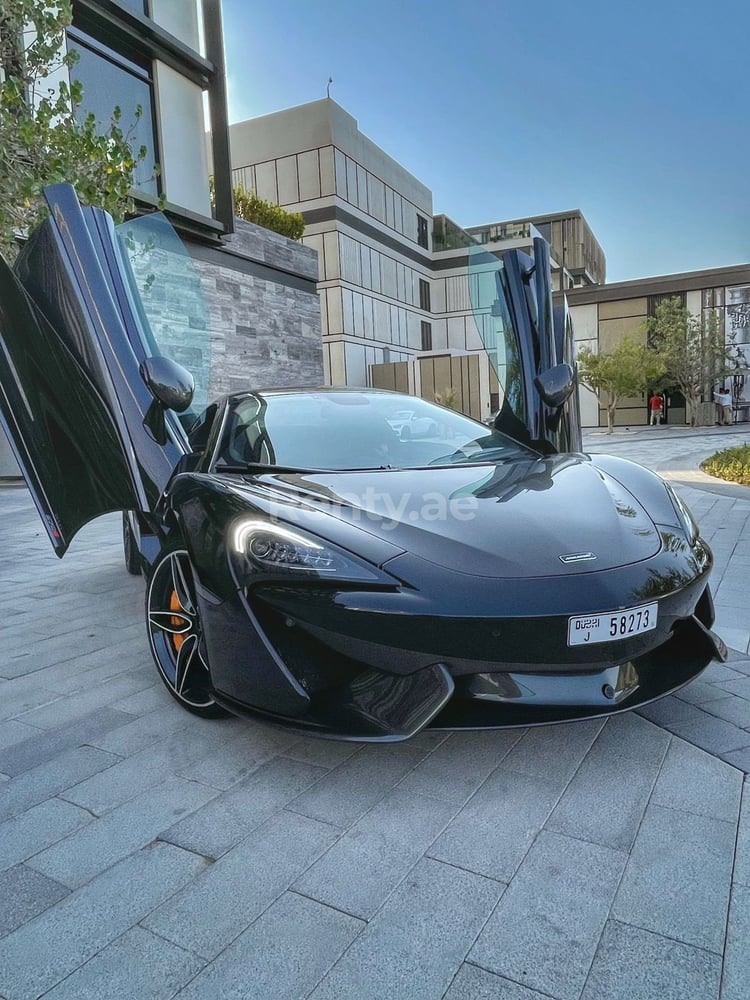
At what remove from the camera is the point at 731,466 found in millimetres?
9117

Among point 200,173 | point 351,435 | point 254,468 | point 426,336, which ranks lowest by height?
point 254,468

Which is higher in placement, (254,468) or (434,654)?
(254,468)

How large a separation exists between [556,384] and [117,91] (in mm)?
11309

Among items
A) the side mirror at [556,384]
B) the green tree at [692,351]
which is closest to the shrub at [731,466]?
the side mirror at [556,384]

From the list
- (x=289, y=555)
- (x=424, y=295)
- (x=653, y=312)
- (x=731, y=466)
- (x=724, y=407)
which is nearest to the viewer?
(x=289, y=555)

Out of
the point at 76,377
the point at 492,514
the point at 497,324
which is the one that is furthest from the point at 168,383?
the point at 497,324

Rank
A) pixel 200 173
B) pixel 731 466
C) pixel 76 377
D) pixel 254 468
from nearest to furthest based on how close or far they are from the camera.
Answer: pixel 254 468 < pixel 76 377 < pixel 731 466 < pixel 200 173

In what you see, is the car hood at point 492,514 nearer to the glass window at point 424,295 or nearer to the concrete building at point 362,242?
the concrete building at point 362,242

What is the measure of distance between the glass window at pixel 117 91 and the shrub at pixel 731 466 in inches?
367

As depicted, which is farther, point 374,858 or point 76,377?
point 76,377

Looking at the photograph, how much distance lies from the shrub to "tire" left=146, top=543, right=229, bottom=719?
7677mm

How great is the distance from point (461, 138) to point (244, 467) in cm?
1686

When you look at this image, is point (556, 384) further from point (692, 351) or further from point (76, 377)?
point (692, 351)

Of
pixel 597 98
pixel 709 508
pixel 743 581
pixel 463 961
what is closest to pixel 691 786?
pixel 463 961
